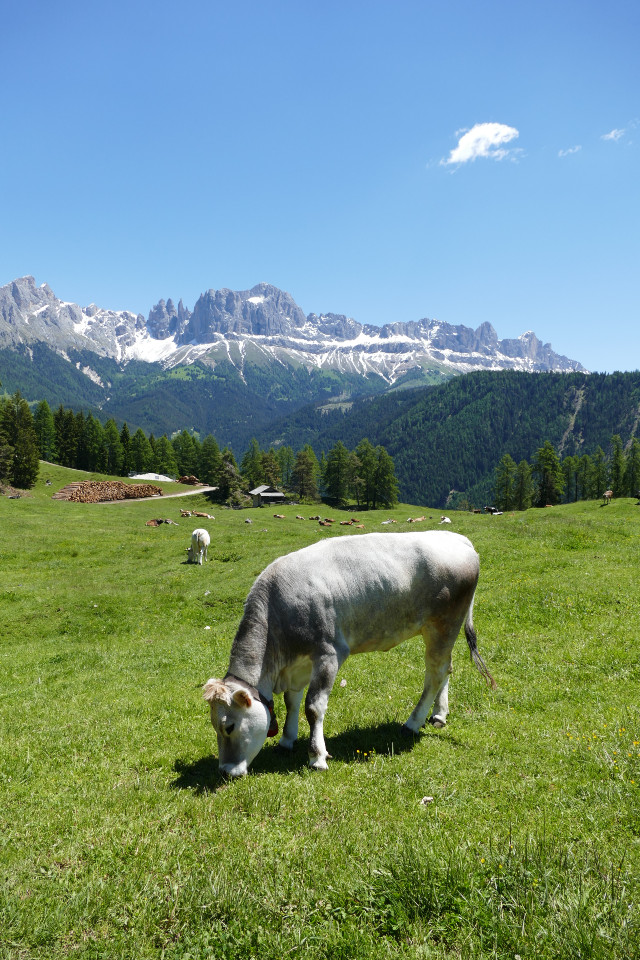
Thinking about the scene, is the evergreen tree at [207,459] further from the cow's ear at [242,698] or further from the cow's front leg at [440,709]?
the cow's ear at [242,698]

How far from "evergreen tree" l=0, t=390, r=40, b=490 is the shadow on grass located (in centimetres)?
7787

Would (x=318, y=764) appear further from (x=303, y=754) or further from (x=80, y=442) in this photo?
(x=80, y=442)

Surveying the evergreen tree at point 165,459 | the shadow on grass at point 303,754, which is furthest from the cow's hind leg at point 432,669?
the evergreen tree at point 165,459

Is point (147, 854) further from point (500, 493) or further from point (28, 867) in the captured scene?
point (500, 493)

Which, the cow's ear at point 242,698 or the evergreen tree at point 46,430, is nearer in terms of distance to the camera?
the cow's ear at point 242,698

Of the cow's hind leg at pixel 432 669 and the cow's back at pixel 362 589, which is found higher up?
the cow's back at pixel 362 589

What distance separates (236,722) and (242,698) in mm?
447

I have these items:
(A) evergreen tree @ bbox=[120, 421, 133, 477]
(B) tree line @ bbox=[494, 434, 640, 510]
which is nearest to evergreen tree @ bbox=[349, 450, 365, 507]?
(B) tree line @ bbox=[494, 434, 640, 510]

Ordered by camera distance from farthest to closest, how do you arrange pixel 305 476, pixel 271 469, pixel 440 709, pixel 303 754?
pixel 271 469 → pixel 305 476 → pixel 440 709 → pixel 303 754

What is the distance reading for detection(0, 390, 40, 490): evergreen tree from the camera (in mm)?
74250

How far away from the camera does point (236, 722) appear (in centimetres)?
720

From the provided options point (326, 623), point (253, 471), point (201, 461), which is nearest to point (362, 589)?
point (326, 623)

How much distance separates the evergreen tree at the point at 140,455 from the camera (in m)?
116

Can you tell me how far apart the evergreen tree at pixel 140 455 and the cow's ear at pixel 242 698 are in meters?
117
